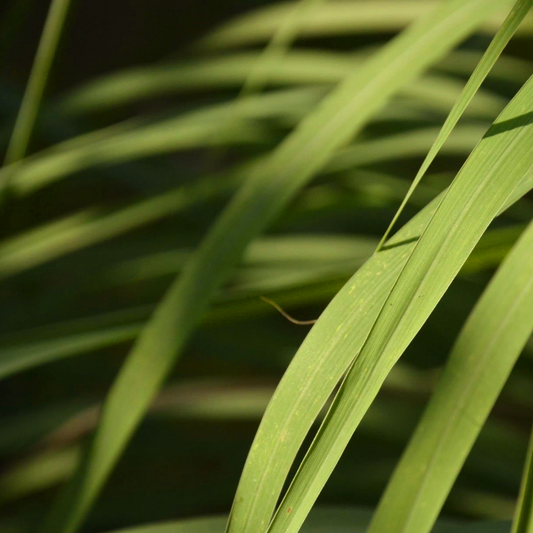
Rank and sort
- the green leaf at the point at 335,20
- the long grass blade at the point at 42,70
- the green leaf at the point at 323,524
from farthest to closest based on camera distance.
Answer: the green leaf at the point at 335,20, the long grass blade at the point at 42,70, the green leaf at the point at 323,524

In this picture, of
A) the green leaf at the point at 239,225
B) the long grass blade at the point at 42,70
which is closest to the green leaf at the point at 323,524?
the green leaf at the point at 239,225

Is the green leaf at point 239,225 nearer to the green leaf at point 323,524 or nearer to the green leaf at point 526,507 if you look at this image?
the green leaf at point 323,524

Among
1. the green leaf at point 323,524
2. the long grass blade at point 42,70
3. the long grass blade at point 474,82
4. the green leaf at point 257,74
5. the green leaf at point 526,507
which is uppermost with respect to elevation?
the green leaf at point 257,74

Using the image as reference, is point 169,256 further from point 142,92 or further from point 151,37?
point 151,37

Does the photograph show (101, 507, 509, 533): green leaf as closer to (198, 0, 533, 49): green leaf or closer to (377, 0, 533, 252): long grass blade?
(377, 0, 533, 252): long grass blade

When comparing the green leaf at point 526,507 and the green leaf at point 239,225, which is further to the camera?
the green leaf at point 239,225

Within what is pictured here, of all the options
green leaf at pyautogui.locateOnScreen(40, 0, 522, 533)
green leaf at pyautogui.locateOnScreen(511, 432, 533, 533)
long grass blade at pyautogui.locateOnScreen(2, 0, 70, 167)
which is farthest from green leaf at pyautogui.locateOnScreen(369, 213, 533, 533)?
long grass blade at pyautogui.locateOnScreen(2, 0, 70, 167)

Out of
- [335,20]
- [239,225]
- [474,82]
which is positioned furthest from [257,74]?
[474,82]
